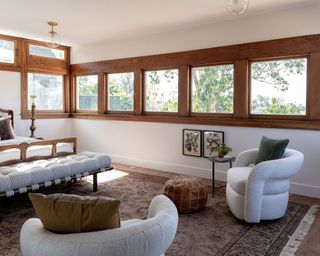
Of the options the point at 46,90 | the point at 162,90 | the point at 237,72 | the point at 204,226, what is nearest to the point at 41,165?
the point at 204,226

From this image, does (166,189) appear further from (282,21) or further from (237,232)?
(282,21)

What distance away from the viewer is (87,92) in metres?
7.08

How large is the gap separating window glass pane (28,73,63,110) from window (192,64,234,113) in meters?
3.53

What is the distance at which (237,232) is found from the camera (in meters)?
2.98

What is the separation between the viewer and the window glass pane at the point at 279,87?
424 centimetres

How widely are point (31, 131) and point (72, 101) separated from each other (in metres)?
1.36

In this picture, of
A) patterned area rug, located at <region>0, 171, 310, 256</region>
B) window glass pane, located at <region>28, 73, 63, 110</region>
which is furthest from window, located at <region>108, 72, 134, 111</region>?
patterned area rug, located at <region>0, 171, 310, 256</region>

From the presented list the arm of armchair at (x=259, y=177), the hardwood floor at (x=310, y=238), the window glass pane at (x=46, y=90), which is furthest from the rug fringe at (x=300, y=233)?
the window glass pane at (x=46, y=90)

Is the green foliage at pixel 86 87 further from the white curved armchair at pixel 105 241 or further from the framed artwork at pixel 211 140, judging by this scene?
the white curved armchair at pixel 105 241

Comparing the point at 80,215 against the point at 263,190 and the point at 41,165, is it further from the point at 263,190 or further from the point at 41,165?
the point at 41,165

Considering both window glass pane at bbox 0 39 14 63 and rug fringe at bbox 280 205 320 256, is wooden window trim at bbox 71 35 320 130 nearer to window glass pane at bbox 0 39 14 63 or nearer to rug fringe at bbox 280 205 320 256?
rug fringe at bbox 280 205 320 256

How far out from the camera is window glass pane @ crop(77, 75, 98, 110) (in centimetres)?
691

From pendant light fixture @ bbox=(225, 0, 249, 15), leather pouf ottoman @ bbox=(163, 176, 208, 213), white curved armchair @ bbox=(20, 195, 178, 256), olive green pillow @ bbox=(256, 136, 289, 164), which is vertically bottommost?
leather pouf ottoman @ bbox=(163, 176, 208, 213)

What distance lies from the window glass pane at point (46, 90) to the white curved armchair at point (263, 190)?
5.05 meters
